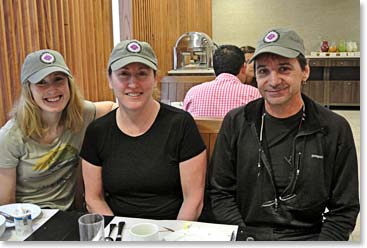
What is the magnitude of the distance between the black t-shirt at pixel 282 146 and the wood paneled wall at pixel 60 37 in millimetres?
805

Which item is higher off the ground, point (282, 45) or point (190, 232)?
point (282, 45)

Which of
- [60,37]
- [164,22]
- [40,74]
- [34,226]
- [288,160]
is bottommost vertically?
[34,226]

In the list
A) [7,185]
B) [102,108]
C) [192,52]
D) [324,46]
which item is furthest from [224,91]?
[324,46]

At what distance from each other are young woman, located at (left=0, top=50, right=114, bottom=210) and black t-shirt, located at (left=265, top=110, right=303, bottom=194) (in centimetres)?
59

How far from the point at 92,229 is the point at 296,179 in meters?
0.49

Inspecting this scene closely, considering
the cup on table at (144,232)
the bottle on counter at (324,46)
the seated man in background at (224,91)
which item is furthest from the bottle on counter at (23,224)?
the bottle on counter at (324,46)

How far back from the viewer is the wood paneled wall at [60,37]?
1170 millimetres

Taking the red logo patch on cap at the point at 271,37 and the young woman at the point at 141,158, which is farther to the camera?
the young woman at the point at 141,158

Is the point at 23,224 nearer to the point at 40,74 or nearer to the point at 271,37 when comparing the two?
the point at 40,74

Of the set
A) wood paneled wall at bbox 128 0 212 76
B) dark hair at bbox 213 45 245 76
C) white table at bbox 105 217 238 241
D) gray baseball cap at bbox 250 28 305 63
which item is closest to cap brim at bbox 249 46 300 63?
gray baseball cap at bbox 250 28 305 63

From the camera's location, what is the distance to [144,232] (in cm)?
76

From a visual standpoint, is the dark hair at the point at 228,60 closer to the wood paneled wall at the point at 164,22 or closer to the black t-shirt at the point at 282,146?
the wood paneled wall at the point at 164,22

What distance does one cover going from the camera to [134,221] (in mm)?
Result: 835

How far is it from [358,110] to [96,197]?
706 millimetres
